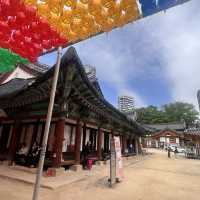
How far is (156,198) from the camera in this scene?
578cm

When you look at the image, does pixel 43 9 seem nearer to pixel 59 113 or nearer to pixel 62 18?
pixel 62 18

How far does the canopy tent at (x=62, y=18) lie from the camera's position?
2.97 metres

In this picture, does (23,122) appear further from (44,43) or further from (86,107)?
(44,43)

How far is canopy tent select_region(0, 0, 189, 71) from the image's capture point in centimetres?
297

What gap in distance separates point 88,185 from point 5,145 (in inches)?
279

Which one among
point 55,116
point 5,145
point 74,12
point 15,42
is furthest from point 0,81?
point 74,12

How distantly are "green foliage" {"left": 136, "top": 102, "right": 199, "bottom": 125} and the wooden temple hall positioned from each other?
61.2 metres

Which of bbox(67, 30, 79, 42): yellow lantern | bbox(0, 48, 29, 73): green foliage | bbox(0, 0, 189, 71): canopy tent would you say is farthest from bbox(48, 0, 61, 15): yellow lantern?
bbox(0, 48, 29, 73): green foliage

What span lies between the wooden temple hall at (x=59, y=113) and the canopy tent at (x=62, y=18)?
137 inches

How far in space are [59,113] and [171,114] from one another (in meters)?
70.0

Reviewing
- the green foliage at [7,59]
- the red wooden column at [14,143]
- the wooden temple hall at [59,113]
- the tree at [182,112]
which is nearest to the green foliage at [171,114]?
the tree at [182,112]

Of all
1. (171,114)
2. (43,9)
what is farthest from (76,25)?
(171,114)

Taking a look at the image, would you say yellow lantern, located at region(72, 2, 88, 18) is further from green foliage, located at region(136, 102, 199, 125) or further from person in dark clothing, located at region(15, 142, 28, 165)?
green foliage, located at region(136, 102, 199, 125)

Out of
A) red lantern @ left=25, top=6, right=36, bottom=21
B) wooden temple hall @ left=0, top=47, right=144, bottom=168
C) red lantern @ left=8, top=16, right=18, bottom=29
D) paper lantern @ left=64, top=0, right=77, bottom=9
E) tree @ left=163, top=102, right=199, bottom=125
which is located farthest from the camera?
tree @ left=163, top=102, right=199, bottom=125
